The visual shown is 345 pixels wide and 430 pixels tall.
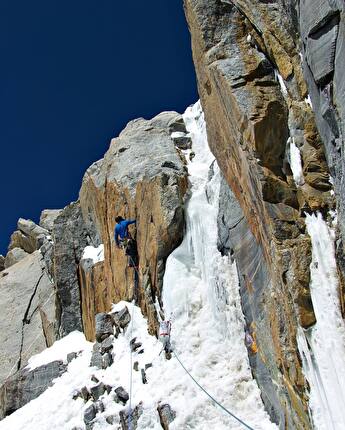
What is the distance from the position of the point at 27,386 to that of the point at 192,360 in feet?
25.9

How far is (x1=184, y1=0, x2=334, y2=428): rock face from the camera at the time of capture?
7.94 metres

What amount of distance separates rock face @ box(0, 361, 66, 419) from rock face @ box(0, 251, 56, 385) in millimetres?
4710

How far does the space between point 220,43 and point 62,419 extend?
9822 millimetres

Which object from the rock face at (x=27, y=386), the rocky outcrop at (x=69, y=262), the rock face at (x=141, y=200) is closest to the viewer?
the rock face at (x=141, y=200)

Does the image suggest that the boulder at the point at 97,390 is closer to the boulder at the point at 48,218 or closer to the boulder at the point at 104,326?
the boulder at the point at 104,326

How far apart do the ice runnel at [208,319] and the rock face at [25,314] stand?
1069 cm

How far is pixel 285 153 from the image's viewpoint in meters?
8.99

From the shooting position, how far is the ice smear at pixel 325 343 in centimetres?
676

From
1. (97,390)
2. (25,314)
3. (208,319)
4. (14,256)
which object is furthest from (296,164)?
(14,256)

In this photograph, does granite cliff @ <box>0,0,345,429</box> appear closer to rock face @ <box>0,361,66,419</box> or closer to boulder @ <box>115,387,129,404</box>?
rock face @ <box>0,361,66,419</box>

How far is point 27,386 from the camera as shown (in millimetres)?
17031

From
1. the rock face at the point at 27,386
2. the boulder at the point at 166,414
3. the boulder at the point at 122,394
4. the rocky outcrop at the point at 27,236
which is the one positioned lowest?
the boulder at the point at 166,414

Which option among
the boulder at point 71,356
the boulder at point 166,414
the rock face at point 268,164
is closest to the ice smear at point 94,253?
the boulder at point 71,356

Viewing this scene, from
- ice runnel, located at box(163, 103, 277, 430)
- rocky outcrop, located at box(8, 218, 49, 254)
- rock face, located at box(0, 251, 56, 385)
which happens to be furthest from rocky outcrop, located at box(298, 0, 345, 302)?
rocky outcrop, located at box(8, 218, 49, 254)
